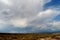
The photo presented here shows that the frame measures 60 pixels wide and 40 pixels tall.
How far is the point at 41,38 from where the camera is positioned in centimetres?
728

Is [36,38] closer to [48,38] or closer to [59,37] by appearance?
[48,38]

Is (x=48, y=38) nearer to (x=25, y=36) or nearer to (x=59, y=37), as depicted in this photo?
(x=59, y=37)

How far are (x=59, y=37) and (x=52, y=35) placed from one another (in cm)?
37

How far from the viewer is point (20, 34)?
7105 millimetres

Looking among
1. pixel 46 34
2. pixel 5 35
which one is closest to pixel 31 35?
pixel 46 34

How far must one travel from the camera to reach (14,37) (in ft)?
23.3

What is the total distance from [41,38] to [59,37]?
904 millimetres

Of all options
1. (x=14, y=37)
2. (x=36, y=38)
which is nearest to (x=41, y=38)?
(x=36, y=38)

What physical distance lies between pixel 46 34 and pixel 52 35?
0.30m

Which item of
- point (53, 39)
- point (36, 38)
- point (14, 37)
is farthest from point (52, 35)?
point (14, 37)

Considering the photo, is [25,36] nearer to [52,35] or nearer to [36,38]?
[36,38]

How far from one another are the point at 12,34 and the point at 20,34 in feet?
1.28

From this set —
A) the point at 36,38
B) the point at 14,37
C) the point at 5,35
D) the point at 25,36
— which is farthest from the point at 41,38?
the point at 5,35

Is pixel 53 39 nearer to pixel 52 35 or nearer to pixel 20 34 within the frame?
pixel 52 35
